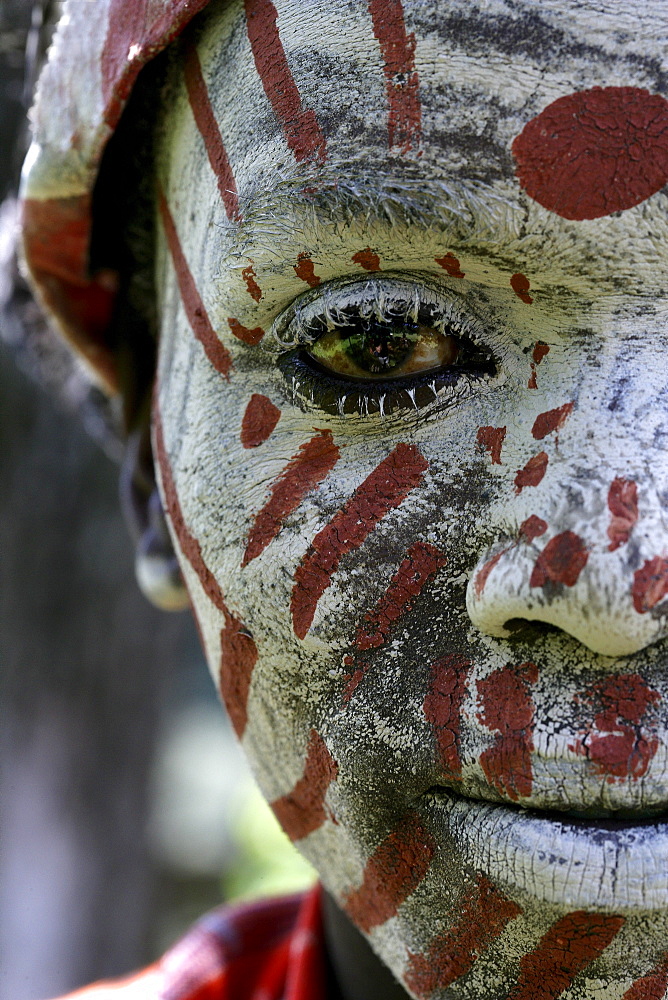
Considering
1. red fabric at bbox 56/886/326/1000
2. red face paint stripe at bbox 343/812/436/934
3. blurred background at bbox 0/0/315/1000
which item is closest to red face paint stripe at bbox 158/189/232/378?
red face paint stripe at bbox 343/812/436/934

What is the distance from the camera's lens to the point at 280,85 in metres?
1.24

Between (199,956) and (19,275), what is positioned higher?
(19,275)

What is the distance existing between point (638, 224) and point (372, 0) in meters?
0.41

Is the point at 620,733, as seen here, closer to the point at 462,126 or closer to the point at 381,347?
the point at 381,347

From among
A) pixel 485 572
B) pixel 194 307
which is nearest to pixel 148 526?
pixel 194 307

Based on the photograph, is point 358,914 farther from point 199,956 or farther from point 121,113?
point 121,113

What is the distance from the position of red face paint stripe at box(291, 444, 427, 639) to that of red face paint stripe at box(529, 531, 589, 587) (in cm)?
20

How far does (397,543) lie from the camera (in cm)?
117

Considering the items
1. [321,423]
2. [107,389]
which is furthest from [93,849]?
[321,423]

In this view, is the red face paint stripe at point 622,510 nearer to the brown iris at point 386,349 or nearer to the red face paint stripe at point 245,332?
the brown iris at point 386,349

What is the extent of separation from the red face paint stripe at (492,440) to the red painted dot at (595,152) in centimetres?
24

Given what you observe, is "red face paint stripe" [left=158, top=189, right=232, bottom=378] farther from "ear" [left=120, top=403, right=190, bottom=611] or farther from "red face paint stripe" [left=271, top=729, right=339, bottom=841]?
"red face paint stripe" [left=271, top=729, right=339, bottom=841]

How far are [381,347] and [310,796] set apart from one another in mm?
560

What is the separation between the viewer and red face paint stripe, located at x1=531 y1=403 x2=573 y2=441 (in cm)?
110
